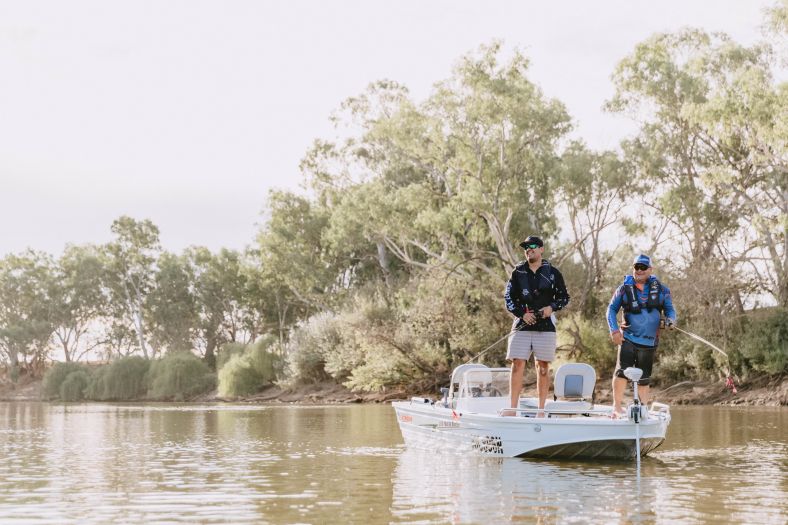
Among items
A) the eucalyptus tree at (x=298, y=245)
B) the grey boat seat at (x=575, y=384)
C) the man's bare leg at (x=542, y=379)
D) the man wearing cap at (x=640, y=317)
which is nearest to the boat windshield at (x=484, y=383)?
the grey boat seat at (x=575, y=384)

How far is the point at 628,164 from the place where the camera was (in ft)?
127

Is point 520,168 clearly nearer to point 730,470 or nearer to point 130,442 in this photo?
point 130,442

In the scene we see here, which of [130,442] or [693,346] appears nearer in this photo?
[130,442]

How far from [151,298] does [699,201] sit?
1909 inches

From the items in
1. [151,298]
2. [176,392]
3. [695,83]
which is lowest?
[176,392]

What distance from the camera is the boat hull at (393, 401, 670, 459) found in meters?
12.6

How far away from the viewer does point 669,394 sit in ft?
107

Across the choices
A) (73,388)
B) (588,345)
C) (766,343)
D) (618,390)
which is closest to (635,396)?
(618,390)

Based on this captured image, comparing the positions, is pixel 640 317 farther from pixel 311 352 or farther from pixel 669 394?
pixel 311 352

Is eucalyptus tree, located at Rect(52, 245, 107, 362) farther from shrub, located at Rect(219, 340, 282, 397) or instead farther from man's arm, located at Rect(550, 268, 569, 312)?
man's arm, located at Rect(550, 268, 569, 312)

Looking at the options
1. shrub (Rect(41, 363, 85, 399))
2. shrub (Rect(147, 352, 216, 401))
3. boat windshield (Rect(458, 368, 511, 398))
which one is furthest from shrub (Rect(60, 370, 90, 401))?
boat windshield (Rect(458, 368, 511, 398))

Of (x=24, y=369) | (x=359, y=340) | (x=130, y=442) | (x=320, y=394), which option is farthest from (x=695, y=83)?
(x=24, y=369)

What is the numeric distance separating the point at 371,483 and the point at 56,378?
52557 millimetres

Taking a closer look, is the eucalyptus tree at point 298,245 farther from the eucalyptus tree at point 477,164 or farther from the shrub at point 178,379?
the eucalyptus tree at point 477,164
